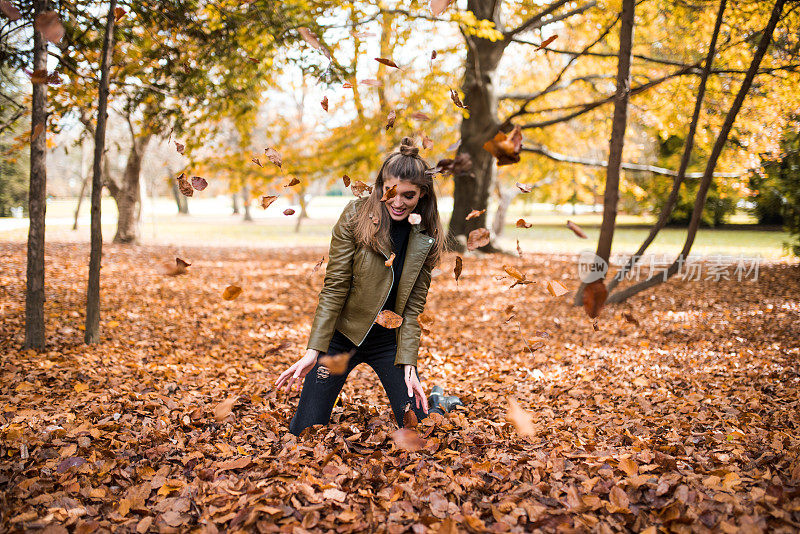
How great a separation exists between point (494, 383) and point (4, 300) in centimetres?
494

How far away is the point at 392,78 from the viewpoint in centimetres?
1109

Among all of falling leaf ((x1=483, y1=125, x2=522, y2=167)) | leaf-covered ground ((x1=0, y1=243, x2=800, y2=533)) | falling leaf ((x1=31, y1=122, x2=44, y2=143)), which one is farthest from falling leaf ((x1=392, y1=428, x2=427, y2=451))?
falling leaf ((x1=31, y1=122, x2=44, y2=143))

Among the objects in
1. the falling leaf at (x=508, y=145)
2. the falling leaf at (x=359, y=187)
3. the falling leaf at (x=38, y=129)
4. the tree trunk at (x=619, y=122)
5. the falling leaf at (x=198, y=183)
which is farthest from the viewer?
the tree trunk at (x=619, y=122)

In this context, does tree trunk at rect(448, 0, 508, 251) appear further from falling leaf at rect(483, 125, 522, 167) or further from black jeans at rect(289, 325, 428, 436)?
falling leaf at rect(483, 125, 522, 167)

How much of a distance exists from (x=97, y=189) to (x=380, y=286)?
111 inches

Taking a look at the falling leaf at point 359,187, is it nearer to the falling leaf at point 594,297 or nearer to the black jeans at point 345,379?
the black jeans at point 345,379

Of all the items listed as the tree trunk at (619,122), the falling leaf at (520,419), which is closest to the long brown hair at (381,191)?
the falling leaf at (520,419)

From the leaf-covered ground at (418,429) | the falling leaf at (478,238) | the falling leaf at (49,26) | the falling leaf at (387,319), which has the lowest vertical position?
the leaf-covered ground at (418,429)

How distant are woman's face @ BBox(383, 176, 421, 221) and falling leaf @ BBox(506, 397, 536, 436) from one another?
145 cm

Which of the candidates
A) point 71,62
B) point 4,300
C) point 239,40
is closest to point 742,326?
point 239,40

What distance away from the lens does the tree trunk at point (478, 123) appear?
9.77m

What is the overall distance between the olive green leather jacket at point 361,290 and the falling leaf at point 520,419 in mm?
902

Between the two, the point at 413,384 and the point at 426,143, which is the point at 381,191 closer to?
the point at 426,143

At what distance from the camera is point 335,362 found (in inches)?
104
